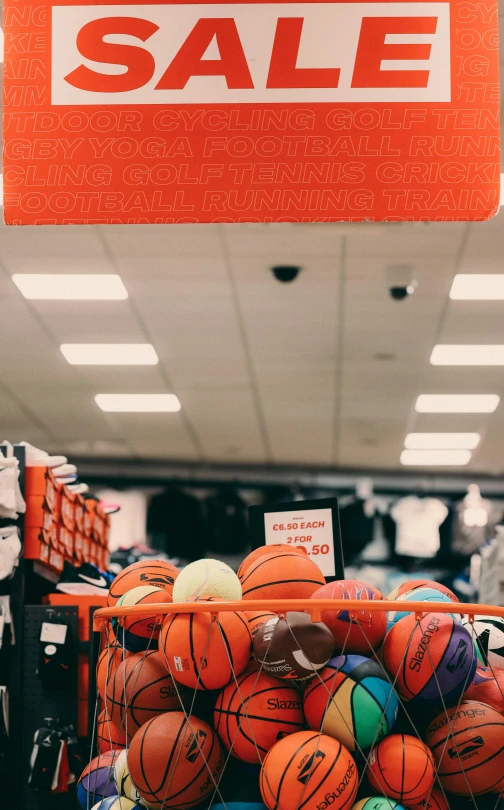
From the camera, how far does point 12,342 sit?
826cm

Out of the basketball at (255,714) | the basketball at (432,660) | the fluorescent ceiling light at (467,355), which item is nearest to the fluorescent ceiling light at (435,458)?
the fluorescent ceiling light at (467,355)

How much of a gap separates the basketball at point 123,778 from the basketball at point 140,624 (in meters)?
0.28

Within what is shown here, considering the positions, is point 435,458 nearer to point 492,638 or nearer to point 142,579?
point 492,638

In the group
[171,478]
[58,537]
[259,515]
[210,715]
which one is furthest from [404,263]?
[171,478]

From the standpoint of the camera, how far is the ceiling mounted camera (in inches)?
271

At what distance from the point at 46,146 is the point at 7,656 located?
284cm

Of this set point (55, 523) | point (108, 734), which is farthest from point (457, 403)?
point (108, 734)

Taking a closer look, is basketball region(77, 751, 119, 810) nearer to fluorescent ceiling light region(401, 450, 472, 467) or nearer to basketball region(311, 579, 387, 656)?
basketball region(311, 579, 387, 656)

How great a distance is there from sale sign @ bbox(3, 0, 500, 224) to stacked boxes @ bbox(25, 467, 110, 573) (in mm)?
2648

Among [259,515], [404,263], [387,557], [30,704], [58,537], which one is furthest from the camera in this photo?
[387,557]

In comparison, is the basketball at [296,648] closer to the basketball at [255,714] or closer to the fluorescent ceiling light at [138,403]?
the basketball at [255,714]

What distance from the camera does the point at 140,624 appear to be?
2451 millimetres

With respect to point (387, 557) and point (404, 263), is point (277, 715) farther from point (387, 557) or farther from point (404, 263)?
point (387, 557)

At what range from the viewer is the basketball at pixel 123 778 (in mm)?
2463
